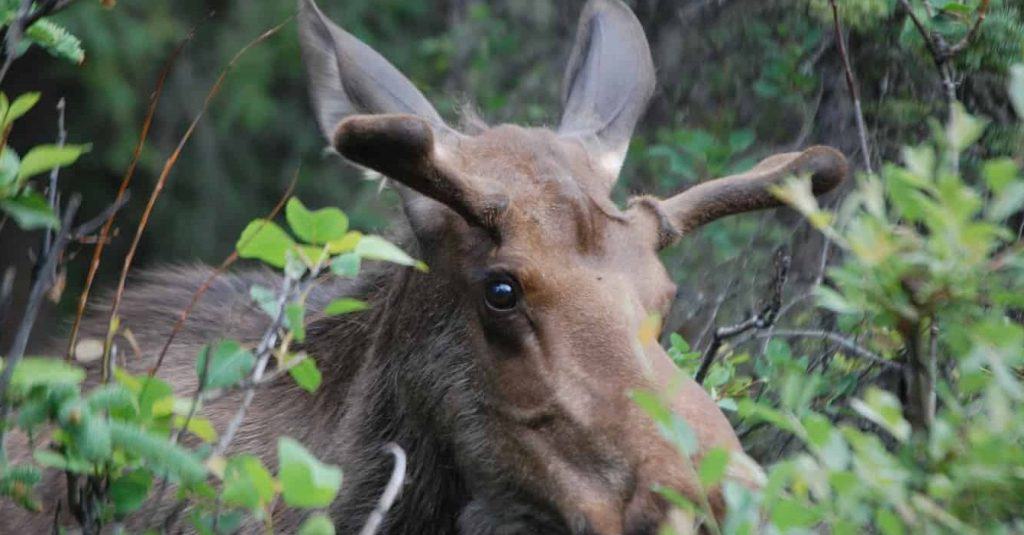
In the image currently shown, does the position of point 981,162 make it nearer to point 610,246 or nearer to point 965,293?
point 610,246

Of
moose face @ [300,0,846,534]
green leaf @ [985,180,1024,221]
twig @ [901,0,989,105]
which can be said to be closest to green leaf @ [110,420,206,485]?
moose face @ [300,0,846,534]

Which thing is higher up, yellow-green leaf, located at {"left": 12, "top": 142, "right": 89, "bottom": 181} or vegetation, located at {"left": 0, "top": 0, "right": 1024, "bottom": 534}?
yellow-green leaf, located at {"left": 12, "top": 142, "right": 89, "bottom": 181}

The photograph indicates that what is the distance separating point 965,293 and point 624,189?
4454 mm

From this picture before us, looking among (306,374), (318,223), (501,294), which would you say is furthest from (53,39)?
(501,294)

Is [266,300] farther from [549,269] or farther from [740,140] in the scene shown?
[740,140]

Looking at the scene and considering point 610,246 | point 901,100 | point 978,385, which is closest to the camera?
point 978,385

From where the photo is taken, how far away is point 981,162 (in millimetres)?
5152

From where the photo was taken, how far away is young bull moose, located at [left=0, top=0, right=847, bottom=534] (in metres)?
3.72

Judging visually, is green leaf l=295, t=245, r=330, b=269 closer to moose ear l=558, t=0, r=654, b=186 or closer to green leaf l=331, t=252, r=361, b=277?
green leaf l=331, t=252, r=361, b=277

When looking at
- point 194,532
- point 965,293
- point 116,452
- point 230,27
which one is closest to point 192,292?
point 194,532

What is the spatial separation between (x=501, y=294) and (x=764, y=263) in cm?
222

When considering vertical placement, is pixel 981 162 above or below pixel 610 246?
below

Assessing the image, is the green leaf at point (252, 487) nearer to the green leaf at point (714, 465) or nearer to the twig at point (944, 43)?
the green leaf at point (714, 465)

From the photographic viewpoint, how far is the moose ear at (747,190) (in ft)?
14.5
